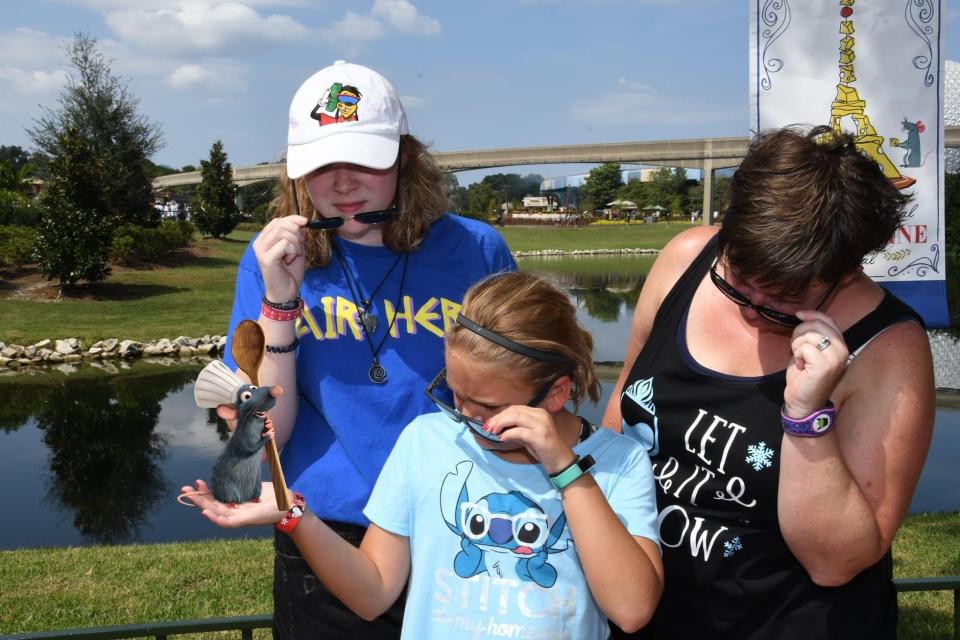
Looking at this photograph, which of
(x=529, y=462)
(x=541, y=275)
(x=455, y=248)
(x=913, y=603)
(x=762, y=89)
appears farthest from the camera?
(x=913, y=603)

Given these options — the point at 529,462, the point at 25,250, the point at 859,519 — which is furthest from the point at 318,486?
the point at 25,250

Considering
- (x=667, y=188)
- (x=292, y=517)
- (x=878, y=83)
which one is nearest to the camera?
(x=292, y=517)

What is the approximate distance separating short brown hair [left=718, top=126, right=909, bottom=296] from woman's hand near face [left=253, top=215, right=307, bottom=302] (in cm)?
90

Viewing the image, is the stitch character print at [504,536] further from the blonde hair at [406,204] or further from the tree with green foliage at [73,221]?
the tree with green foliage at [73,221]

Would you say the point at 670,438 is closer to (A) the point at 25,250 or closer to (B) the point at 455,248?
(B) the point at 455,248

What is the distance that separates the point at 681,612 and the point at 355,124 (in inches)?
52.3

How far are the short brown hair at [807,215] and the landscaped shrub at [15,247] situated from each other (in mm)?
23456

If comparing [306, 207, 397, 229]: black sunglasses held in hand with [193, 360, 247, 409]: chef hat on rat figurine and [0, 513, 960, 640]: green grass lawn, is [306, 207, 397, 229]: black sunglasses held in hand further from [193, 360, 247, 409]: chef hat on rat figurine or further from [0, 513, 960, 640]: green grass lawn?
[0, 513, 960, 640]: green grass lawn

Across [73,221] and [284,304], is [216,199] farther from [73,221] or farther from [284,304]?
[284,304]

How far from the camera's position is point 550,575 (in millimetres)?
1586

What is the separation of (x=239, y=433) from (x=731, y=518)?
1030mm

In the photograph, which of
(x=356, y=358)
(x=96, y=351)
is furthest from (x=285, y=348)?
(x=96, y=351)

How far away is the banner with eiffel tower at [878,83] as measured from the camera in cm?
283

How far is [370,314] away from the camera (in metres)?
1.99
